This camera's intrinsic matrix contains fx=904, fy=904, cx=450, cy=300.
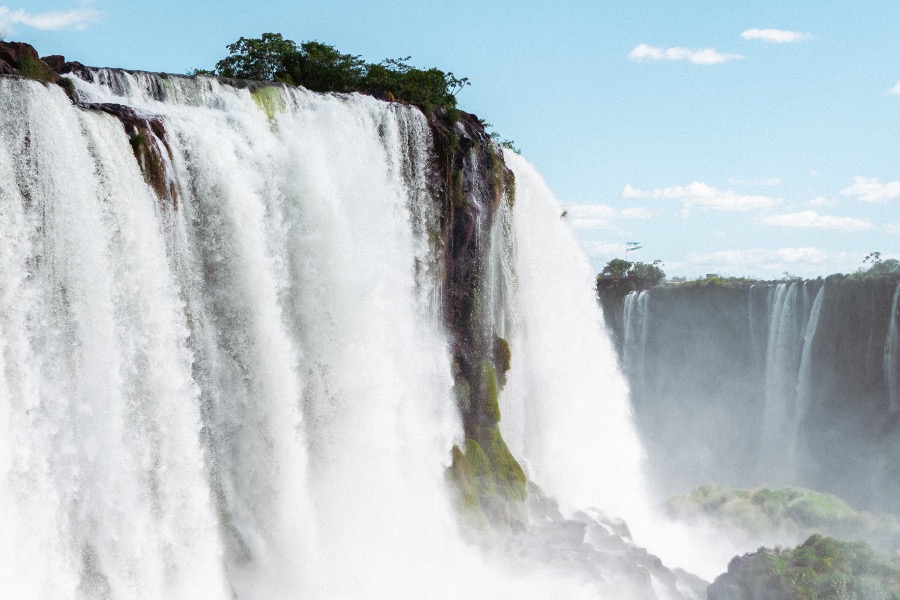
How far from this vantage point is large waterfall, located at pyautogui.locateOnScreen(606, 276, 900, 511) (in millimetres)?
25328

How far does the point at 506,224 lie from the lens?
18.8m

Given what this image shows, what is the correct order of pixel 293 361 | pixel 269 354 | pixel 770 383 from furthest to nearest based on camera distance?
pixel 770 383 < pixel 293 361 < pixel 269 354

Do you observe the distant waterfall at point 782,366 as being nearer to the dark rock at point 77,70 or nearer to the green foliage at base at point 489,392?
the green foliage at base at point 489,392

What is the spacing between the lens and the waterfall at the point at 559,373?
19719 mm

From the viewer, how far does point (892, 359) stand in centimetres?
2481

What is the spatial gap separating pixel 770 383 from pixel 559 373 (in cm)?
1013

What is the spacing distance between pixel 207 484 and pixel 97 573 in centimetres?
173

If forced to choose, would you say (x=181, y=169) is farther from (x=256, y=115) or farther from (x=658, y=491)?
(x=658, y=491)

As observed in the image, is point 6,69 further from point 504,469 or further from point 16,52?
point 504,469

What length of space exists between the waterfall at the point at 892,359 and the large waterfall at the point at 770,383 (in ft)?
0.11

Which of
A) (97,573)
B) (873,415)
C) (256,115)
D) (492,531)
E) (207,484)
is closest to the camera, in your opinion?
(97,573)

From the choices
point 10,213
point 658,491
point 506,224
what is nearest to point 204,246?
point 10,213

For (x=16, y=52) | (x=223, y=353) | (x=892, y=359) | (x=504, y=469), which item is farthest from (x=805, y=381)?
(x=16, y=52)

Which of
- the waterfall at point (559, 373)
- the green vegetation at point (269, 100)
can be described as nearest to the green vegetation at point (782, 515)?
the waterfall at point (559, 373)
